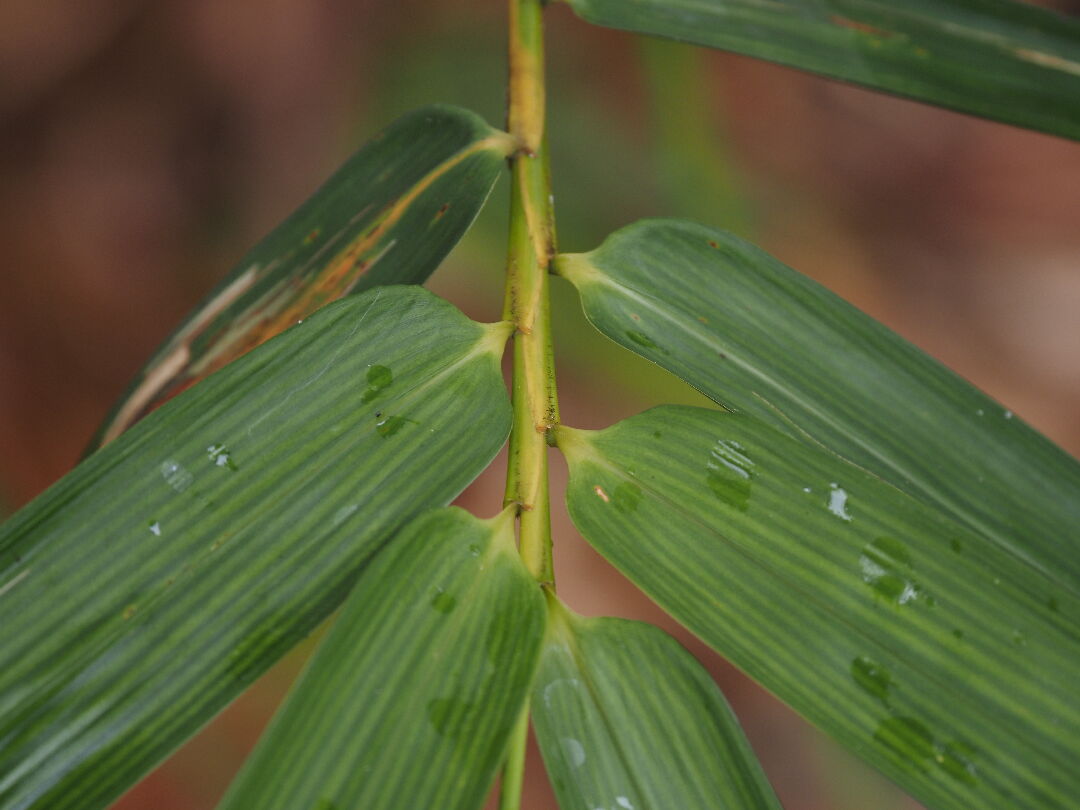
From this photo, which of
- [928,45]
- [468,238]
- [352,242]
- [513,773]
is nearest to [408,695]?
[513,773]

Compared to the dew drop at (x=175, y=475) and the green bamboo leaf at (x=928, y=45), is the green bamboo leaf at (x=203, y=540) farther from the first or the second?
the green bamboo leaf at (x=928, y=45)

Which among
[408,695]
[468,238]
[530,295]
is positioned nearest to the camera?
[408,695]

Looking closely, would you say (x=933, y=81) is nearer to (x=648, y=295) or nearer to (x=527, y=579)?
(x=648, y=295)

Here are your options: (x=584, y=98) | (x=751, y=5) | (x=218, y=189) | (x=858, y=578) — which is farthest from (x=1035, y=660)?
(x=218, y=189)

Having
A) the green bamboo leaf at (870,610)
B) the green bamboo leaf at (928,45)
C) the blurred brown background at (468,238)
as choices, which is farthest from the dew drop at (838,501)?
the blurred brown background at (468,238)

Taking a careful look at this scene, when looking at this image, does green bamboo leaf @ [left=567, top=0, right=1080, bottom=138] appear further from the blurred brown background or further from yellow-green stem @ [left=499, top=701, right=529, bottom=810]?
the blurred brown background

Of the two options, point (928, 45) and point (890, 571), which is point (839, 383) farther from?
point (928, 45)
